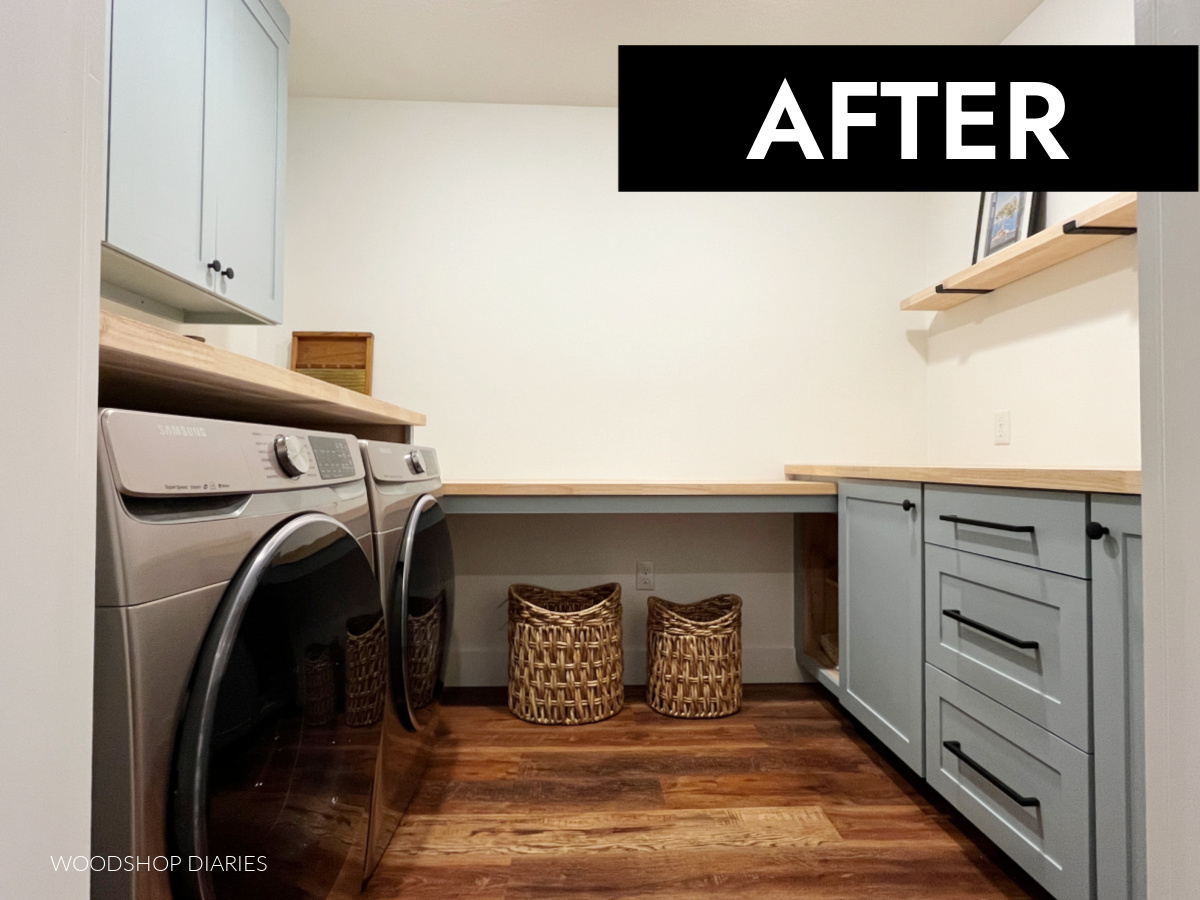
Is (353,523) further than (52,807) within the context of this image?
Yes

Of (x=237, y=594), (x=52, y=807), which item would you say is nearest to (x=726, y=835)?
(x=237, y=594)

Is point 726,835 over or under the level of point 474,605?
under

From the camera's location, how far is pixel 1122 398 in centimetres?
172

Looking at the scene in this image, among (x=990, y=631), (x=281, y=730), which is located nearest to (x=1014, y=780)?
(x=990, y=631)

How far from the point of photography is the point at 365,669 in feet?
3.40

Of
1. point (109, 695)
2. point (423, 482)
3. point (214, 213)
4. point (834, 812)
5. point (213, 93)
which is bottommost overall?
point (834, 812)

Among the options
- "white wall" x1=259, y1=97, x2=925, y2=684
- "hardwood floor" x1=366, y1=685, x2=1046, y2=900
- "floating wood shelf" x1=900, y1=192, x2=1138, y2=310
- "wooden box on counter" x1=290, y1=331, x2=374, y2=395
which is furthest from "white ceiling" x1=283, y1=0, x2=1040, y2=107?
"hardwood floor" x1=366, y1=685, x2=1046, y2=900

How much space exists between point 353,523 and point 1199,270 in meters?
1.08

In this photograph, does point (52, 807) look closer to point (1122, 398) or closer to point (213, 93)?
point (213, 93)

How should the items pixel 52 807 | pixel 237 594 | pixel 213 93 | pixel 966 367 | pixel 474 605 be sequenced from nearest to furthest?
pixel 52 807 → pixel 237 594 → pixel 213 93 → pixel 966 367 → pixel 474 605

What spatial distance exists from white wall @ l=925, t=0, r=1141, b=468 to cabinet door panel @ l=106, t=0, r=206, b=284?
2330 millimetres

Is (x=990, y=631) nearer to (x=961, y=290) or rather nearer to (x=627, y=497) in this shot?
(x=627, y=497)

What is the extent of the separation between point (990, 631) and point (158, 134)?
2.08 metres

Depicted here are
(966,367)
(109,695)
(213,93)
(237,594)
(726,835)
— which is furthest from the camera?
(966,367)
